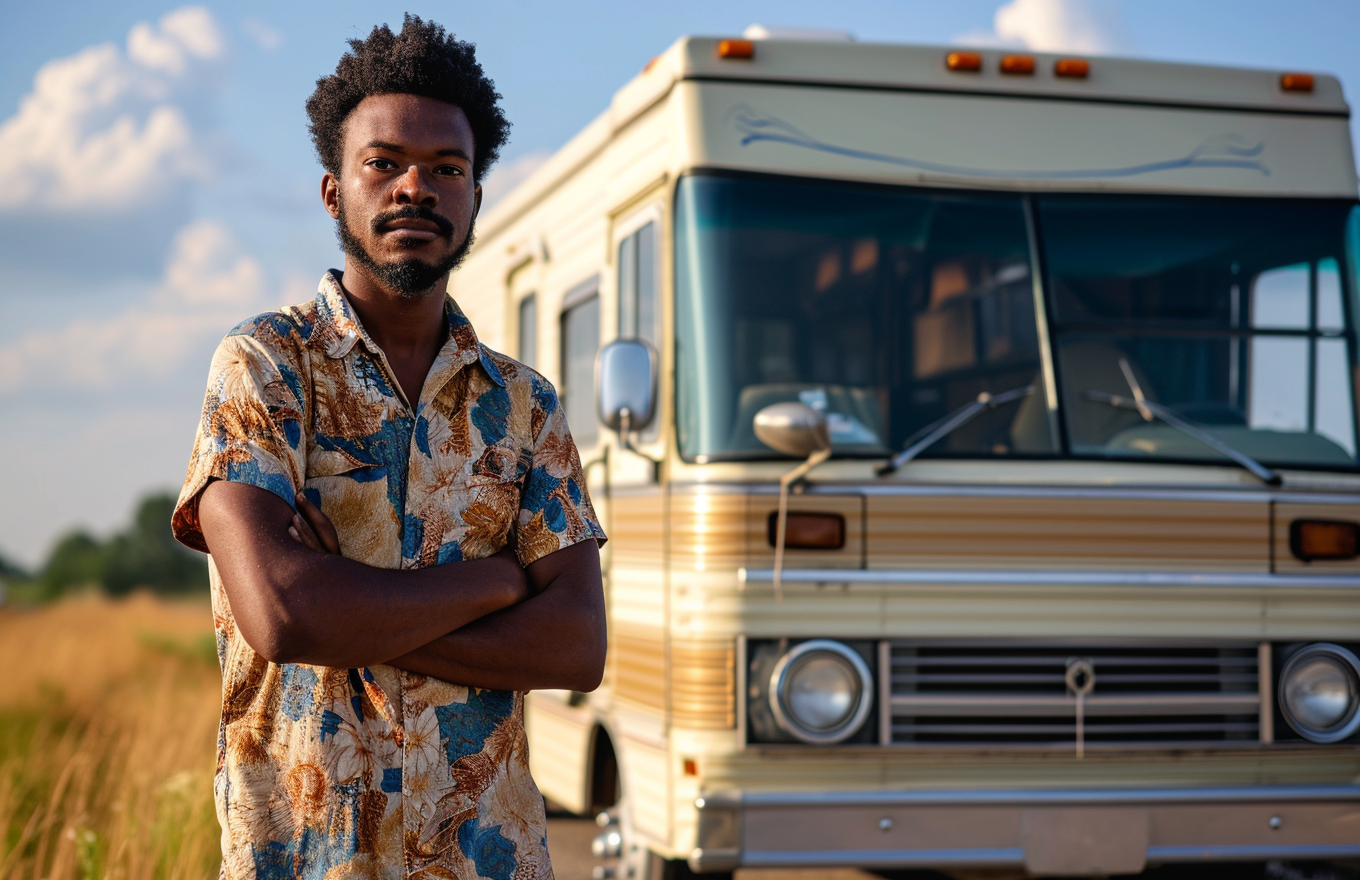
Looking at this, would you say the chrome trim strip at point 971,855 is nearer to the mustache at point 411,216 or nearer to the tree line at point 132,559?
the mustache at point 411,216

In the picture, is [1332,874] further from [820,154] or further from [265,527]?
[265,527]

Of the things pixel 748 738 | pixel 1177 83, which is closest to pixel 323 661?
pixel 748 738

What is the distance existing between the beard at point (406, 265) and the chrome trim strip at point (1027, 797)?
2.77m

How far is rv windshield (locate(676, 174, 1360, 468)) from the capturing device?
488 cm

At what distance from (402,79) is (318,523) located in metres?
0.69

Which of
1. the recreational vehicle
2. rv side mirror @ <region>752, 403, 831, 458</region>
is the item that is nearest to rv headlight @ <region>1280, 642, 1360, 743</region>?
the recreational vehicle

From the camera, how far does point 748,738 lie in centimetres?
468

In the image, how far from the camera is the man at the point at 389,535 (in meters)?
2.04

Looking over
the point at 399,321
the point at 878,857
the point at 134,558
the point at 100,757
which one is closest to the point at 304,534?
the point at 399,321

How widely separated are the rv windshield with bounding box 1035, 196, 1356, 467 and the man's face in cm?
309

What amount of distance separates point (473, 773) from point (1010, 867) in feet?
10.2

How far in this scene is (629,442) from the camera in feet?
17.4

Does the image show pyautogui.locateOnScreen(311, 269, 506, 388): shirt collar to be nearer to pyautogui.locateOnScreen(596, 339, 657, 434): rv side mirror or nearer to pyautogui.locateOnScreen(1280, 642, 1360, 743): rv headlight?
pyautogui.locateOnScreen(596, 339, 657, 434): rv side mirror

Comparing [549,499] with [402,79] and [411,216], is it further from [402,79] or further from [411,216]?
[402,79]
